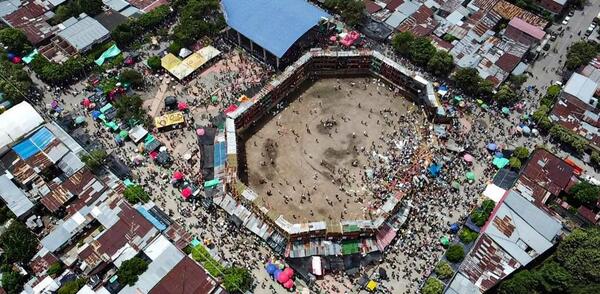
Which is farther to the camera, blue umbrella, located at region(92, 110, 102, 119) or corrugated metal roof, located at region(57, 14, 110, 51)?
corrugated metal roof, located at region(57, 14, 110, 51)

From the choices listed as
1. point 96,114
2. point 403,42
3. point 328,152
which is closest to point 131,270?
point 96,114

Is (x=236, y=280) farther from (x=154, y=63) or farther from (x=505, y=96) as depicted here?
(x=505, y=96)

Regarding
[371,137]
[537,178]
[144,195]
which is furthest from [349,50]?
[144,195]

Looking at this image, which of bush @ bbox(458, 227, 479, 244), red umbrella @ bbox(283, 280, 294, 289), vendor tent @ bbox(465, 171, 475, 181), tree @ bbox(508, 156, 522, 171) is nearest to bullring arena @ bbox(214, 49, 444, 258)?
red umbrella @ bbox(283, 280, 294, 289)

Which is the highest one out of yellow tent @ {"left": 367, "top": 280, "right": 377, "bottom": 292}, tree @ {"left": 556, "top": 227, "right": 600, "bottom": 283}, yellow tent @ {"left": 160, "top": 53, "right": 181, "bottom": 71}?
tree @ {"left": 556, "top": 227, "right": 600, "bottom": 283}

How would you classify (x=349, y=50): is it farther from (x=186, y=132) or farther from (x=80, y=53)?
(x=80, y=53)

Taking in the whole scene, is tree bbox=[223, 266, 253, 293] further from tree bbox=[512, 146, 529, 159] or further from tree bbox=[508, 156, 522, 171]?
tree bbox=[512, 146, 529, 159]
